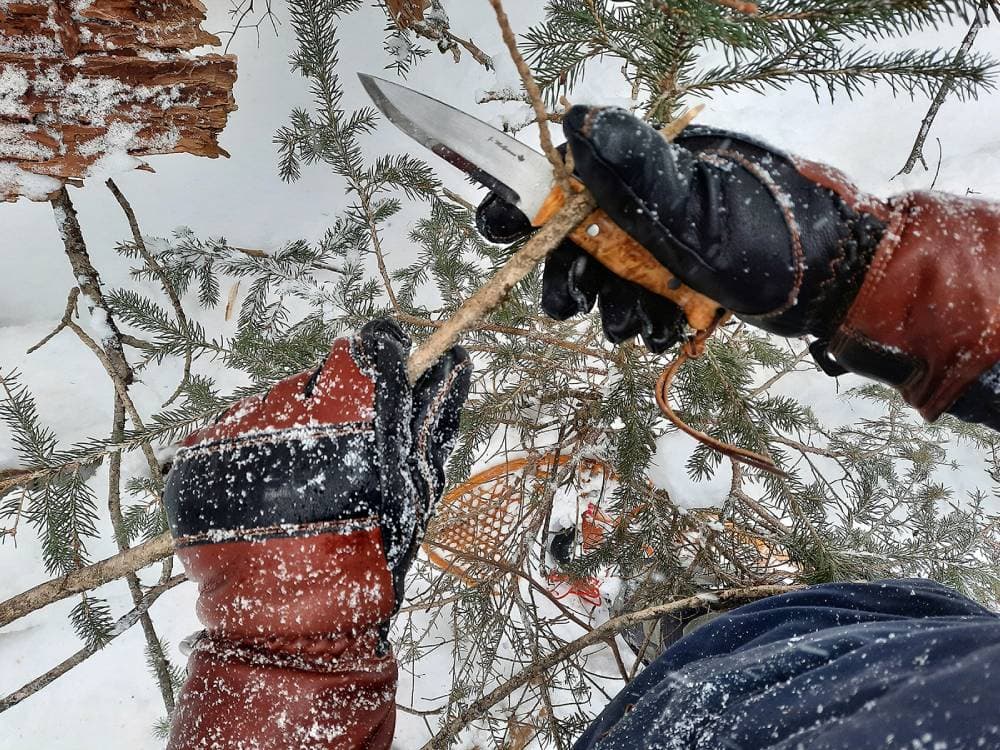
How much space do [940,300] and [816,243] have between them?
0.15 meters

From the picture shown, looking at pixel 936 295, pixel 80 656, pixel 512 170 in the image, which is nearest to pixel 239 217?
pixel 80 656

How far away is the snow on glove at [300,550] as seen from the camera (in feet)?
2.35

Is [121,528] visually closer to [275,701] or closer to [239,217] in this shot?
[275,701]

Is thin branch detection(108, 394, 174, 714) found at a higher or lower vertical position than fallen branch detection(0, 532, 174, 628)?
higher

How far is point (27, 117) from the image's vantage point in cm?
96

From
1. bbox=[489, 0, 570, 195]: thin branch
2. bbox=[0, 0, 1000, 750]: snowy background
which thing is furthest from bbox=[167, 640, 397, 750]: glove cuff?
bbox=[0, 0, 1000, 750]: snowy background

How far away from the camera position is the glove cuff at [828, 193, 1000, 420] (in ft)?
2.18

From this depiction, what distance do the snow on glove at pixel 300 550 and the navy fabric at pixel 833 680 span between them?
35 centimetres

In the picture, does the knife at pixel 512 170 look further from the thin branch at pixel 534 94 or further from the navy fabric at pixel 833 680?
the navy fabric at pixel 833 680

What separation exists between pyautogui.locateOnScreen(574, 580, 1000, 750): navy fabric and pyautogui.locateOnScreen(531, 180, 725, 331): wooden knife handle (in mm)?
412

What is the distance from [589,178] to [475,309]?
0.22 m

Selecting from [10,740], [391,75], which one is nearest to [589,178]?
[391,75]

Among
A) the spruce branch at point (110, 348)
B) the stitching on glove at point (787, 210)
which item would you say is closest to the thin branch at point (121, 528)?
the spruce branch at point (110, 348)

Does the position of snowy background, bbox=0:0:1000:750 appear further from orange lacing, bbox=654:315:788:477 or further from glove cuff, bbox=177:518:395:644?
glove cuff, bbox=177:518:395:644
